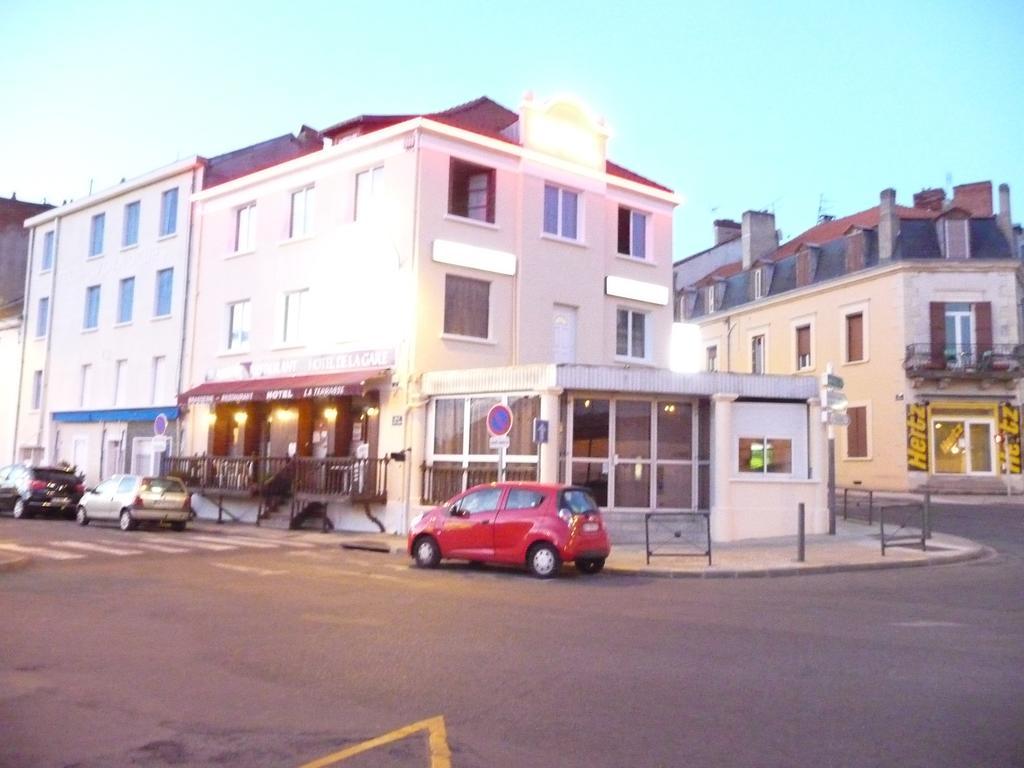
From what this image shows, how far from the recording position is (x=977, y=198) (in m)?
39.9

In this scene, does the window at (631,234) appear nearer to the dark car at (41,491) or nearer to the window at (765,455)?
the window at (765,455)

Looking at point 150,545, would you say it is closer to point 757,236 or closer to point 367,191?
point 367,191

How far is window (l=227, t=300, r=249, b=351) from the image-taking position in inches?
1127

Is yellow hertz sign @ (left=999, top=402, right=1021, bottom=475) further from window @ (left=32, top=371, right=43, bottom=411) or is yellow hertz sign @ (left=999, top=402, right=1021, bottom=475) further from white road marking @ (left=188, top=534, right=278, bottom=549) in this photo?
window @ (left=32, top=371, right=43, bottom=411)

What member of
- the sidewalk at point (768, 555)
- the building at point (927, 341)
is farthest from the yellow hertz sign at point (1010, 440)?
the sidewalk at point (768, 555)

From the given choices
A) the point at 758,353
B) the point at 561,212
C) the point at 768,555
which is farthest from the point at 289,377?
the point at 758,353

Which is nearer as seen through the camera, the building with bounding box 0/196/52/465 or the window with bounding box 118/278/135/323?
the window with bounding box 118/278/135/323

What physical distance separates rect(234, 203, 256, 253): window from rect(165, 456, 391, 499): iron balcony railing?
260 inches

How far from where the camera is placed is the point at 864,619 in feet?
35.8

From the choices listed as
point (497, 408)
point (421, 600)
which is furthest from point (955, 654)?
point (497, 408)

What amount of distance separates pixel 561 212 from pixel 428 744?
72.7 ft

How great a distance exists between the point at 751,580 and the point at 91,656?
1033 centimetres

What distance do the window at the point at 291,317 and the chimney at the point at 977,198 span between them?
27.9 m

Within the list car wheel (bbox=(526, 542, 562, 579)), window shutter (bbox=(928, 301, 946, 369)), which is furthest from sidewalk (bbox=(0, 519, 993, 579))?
window shutter (bbox=(928, 301, 946, 369))
